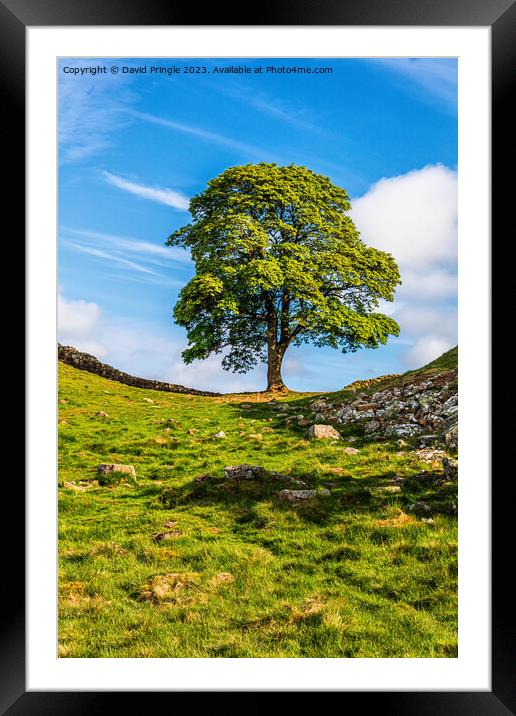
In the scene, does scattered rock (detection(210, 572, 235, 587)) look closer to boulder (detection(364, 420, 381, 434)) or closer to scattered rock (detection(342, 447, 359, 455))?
scattered rock (detection(342, 447, 359, 455))

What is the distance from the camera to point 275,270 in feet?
41.3

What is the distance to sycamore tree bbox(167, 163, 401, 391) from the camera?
12.5 metres

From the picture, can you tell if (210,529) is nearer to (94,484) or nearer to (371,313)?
(94,484)

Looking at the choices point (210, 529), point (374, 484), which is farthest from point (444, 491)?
point (210, 529)

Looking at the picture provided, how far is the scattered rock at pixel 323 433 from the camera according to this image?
410 inches

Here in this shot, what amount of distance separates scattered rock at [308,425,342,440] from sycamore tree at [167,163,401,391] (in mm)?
2807

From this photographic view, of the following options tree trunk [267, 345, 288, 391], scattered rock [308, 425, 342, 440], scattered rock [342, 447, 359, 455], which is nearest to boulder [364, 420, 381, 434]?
scattered rock [308, 425, 342, 440]

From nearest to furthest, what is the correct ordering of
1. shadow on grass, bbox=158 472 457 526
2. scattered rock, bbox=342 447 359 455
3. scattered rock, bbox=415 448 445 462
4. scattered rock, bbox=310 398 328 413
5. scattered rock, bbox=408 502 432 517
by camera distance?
scattered rock, bbox=408 502 432 517
shadow on grass, bbox=158 472 457 526
scattered rock, bbox=415 448 445 462
scattered rock, bbox=342 447 359 455
scattered rock, bbox=310 398 328 413

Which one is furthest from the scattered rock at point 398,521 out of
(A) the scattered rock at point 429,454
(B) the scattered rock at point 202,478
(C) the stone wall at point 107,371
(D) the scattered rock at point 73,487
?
(C) the stone wall at point 107,371
